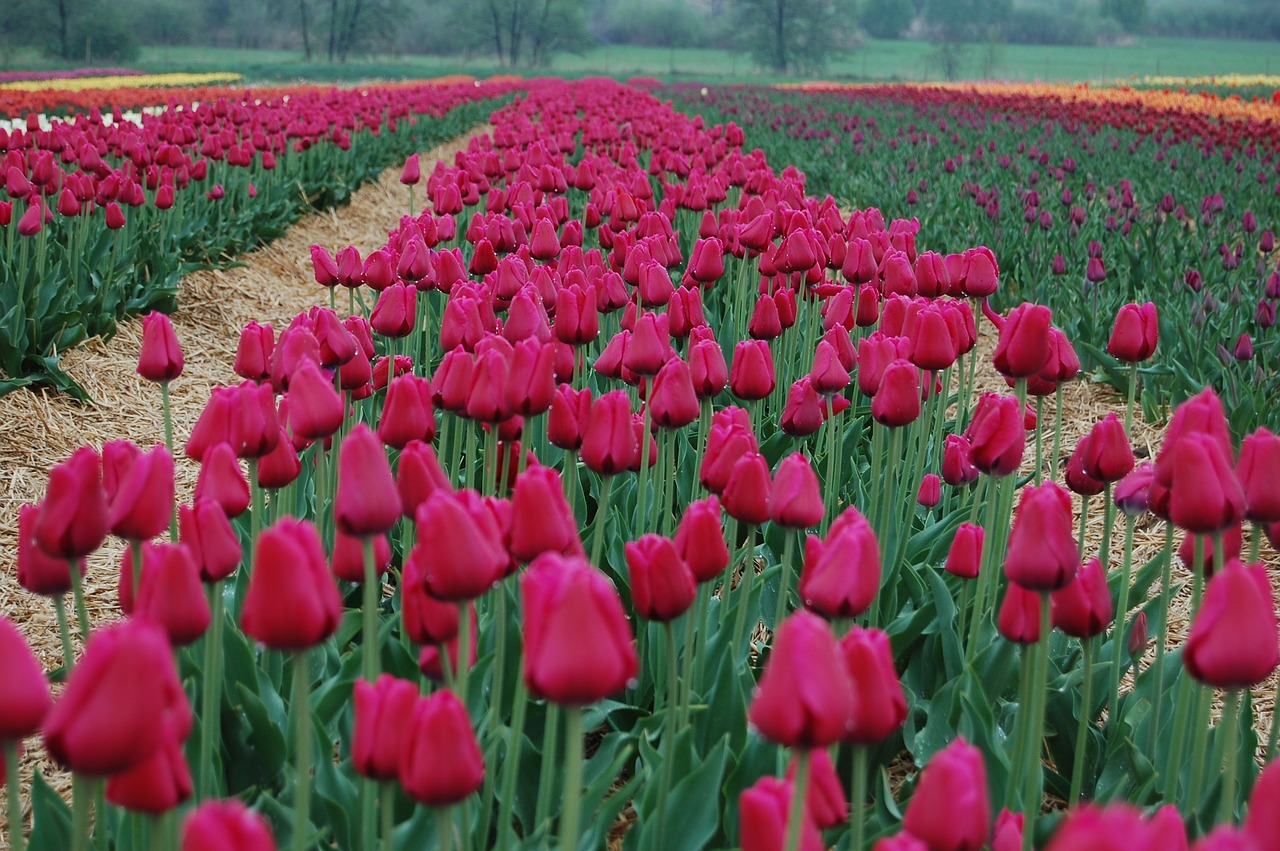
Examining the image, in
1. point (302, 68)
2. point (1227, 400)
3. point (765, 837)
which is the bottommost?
point (1227, 400)

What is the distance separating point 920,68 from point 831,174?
232 ft

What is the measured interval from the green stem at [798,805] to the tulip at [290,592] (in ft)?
1.75

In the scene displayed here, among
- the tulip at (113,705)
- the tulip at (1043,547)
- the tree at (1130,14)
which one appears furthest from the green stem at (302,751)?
the tree at (1130,14)

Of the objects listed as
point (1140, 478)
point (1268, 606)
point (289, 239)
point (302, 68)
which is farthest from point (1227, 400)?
point (302, 68)

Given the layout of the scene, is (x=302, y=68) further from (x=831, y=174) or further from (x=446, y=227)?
(x=446, y=227)

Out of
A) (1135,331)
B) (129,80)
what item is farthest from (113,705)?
(129,80)

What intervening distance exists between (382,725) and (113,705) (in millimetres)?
343

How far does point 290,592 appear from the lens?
47.9 inches

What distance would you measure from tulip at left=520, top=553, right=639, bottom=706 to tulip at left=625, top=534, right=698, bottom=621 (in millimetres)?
390

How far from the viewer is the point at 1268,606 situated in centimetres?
127

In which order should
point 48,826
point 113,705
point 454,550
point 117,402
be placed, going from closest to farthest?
point 113,705, point 454,550, point 48,826, point 117,402

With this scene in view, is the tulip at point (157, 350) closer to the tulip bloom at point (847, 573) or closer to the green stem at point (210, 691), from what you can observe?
the green stem at point (210, 691)

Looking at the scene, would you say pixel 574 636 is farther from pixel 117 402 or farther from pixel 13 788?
pixel 117 402

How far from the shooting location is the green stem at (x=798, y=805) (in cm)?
113
